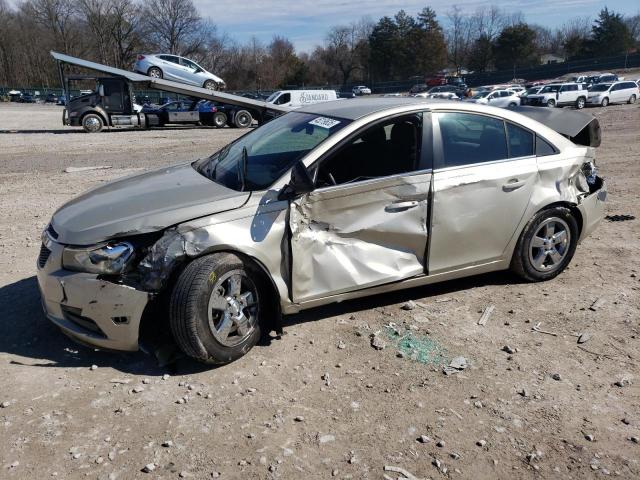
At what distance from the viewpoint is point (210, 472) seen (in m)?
2.71

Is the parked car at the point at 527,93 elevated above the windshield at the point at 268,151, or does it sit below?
above

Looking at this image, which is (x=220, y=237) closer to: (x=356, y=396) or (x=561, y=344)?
(x=356, y=396)

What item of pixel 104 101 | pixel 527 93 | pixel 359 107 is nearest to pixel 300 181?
pixel 359 107

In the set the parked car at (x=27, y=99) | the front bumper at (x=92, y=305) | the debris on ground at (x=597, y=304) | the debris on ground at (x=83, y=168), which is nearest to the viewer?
the front bumper at (x=92, y=305)

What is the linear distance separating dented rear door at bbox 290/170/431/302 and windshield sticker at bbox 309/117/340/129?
544 mm

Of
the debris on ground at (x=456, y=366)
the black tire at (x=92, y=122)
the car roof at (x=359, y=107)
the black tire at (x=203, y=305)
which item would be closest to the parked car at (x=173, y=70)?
the black tire at (x=92, y=122)

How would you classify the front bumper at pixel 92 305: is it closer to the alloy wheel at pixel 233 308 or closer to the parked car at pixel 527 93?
the alloy wheel at pixel 233 308

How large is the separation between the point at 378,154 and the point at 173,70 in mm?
28303

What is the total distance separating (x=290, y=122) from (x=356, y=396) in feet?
7.90

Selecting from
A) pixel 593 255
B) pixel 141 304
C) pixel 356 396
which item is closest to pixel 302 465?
pixel 356 396

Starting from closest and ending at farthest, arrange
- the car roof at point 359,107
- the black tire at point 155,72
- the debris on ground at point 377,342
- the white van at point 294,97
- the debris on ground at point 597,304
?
the debris on ground at point 377,342 → the car roof at point 359,107 → the debris on ground at point 597,304 → the black tire at point 155,72 → the white van at point 294,97

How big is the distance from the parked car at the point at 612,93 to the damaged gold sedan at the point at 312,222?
32.2 metres

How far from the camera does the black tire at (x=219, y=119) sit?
1046 inches

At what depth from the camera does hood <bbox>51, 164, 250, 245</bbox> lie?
3484 millimetres
